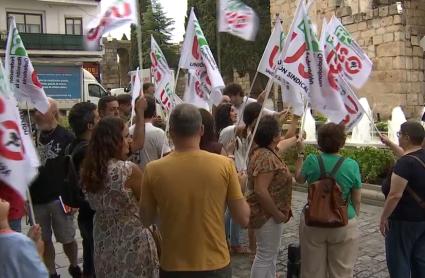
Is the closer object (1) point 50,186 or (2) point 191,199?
(2) point 191,199

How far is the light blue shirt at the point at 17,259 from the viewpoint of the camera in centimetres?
231

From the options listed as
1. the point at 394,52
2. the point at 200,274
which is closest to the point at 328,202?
the point at 200,274

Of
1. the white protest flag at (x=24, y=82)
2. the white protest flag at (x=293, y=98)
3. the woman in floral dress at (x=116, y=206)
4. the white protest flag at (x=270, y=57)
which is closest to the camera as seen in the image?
the woman in floral dress at (x=116, y=206)

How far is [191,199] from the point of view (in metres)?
2.77

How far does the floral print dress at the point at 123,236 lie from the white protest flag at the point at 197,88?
2892mm

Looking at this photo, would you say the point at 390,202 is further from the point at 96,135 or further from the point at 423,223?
the point at 96,135

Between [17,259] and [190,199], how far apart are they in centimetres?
92

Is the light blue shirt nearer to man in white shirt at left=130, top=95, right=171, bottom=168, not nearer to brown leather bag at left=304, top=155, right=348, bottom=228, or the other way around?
brown leather bag at left=304, top=155, right=348, bottom=228

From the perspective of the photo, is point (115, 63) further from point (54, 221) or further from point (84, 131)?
point (84, 131)

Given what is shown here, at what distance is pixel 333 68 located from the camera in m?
4.86

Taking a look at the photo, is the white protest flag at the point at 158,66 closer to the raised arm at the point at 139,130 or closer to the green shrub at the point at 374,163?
the raised arm at the point at 139,130

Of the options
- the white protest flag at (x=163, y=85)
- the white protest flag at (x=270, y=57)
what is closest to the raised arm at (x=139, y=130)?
the white protest flag at (x=270, y=57)

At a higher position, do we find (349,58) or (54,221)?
(349,58)

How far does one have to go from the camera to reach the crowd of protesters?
2.78 metres
